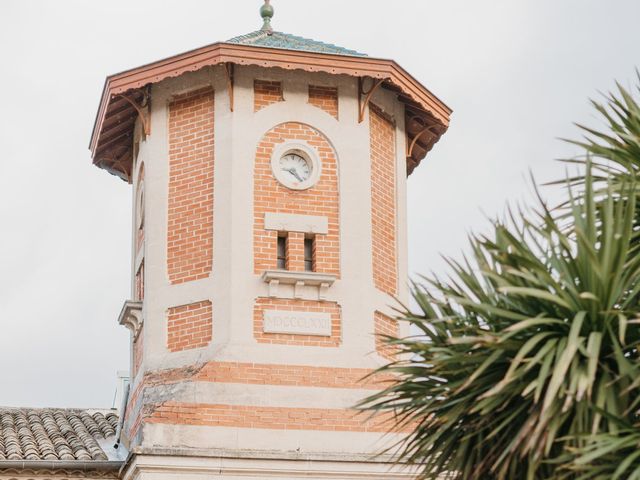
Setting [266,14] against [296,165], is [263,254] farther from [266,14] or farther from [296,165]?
[266,14]

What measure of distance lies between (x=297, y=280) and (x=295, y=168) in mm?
1883

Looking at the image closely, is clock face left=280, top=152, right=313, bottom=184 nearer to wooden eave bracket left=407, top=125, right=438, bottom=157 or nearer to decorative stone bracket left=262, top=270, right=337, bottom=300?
decorative stone bracket left=262, top=270, right=337, bottom=300

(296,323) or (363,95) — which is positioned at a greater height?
(363,95)

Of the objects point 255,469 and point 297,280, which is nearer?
point 255,469

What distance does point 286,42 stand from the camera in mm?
21531

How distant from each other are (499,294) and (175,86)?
9585mm

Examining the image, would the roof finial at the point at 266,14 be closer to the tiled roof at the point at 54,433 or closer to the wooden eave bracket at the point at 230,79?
the wooden eave bracket at the point at 230,79

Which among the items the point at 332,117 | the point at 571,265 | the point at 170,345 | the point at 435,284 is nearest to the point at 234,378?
the point at 170,345

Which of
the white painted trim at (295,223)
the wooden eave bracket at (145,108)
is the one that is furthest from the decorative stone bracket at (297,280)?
the wooden eave bracket at (145,108)

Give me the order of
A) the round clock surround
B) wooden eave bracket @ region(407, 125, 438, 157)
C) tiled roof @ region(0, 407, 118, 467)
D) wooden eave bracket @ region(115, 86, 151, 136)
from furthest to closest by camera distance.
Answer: wooden eave bracket @ region(407, 125, 438, 157) → wooden eave bracket @ region(115, 86, 151, 136) → the round clock surround → tiled roof @ region(0, 407, 118, 467)

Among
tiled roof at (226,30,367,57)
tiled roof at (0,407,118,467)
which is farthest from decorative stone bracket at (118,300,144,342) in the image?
tiled roof at (226,30,367,57)

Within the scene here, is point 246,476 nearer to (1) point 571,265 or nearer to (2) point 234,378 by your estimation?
(2) point 234,378

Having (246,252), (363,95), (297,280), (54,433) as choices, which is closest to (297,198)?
(246,252)

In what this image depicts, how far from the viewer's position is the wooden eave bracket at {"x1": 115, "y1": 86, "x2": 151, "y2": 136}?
21062mm
